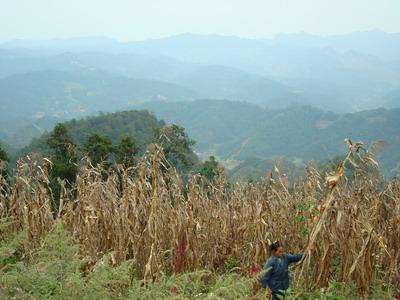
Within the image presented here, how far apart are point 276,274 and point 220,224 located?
2.05 m

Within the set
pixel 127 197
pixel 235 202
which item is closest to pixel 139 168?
pixel 127 197

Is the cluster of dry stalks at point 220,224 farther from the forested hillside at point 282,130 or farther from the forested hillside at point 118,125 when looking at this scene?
the forested hillside at point 282,130

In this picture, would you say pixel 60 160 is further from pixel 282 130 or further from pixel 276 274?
pixel 282 130

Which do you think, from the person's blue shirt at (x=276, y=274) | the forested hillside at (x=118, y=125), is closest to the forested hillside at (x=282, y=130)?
the forested hillside at (x=118, y=125)

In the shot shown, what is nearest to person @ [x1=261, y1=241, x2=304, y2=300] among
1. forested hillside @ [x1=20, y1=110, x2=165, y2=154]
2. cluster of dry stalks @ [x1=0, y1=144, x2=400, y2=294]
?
cluster of dry stalks @ [x1=0, y1=144, x2=400, y2=294]

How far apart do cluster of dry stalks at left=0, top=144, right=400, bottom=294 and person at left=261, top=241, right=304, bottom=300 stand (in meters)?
0.21

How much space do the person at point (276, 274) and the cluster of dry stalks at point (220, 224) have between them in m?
0.21

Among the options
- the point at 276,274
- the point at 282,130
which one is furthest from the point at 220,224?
the point at 282,130

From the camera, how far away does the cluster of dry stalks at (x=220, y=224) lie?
4.82m

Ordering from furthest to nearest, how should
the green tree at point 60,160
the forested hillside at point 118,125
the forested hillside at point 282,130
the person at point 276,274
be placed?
1. the forested hillside at point 282,130
2. the forested hillside at point 118,125
3. the green tree at point 60,160
4. the person at point 276,274

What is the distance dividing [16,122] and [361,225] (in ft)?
596

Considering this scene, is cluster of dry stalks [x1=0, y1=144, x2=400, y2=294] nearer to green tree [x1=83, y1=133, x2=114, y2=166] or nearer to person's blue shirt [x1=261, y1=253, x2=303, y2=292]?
person's blue shirt [x1=261, y1=253, x2=303, y2=292]

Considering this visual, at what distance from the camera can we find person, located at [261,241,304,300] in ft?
15.5

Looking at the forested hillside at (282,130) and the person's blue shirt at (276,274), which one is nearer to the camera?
the person's blue shirt at (276,274)
